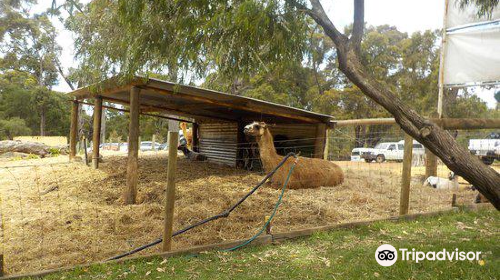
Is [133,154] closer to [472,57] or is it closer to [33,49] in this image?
[472,57]

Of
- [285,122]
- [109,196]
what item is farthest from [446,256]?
[285,122]

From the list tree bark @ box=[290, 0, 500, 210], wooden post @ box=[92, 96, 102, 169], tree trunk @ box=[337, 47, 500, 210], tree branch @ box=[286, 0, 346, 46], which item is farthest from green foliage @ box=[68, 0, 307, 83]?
wooden post @ box=[92, 96, 102, 169]

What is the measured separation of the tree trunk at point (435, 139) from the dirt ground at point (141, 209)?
7.36 feet

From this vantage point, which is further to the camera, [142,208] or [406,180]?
[142,208]

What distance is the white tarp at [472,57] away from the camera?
7.50m

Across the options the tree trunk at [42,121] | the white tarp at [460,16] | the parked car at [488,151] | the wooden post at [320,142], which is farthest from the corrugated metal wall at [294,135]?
the tree trunk at [42,121]

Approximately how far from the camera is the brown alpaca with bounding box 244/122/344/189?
7.95m

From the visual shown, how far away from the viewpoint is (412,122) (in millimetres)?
4328

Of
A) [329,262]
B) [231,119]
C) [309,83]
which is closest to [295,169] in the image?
[329,262]

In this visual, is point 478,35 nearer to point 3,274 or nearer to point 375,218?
point 375,218

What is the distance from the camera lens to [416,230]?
5.35 metres

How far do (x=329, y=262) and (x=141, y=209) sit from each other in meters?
3.71

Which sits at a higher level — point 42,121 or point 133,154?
point 42,121

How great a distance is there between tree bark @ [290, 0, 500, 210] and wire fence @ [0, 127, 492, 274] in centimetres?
222
